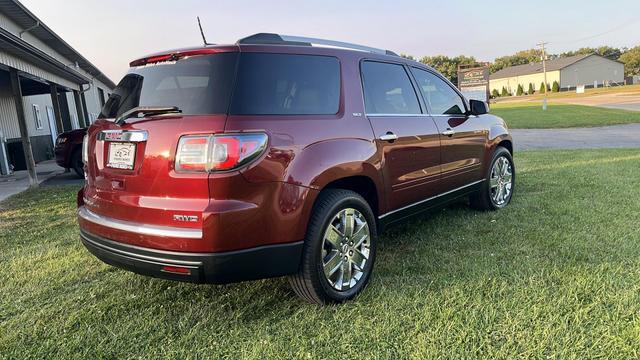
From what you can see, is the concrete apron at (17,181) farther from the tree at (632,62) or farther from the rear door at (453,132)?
the tree at (632,62)

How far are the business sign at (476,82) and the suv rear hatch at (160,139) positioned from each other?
21.7 metres

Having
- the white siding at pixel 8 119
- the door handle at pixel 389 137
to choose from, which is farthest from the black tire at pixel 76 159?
the door handle at pixel 389 137

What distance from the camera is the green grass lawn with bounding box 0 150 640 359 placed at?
2.60 metres

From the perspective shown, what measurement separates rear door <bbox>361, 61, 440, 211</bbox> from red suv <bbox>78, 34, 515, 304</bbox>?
2cm

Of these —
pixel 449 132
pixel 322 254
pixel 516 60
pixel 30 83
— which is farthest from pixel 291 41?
pixel 516 60

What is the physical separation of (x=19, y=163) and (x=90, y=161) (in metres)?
12.6

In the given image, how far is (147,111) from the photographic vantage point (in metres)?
2.84

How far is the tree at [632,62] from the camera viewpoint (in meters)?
91.6

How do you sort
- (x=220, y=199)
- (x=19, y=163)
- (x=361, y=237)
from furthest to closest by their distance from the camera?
(x=19, y=163)
(x=361, y=237)
(x=220, y=199)

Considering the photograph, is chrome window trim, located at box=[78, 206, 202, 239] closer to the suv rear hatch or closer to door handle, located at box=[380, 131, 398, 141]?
the suv rear hatch

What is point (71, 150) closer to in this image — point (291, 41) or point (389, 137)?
point (291, 41)

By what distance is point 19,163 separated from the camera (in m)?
13.5

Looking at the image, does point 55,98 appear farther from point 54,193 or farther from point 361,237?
point 361,237

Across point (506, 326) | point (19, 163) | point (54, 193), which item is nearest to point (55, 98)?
point (19, 163)
